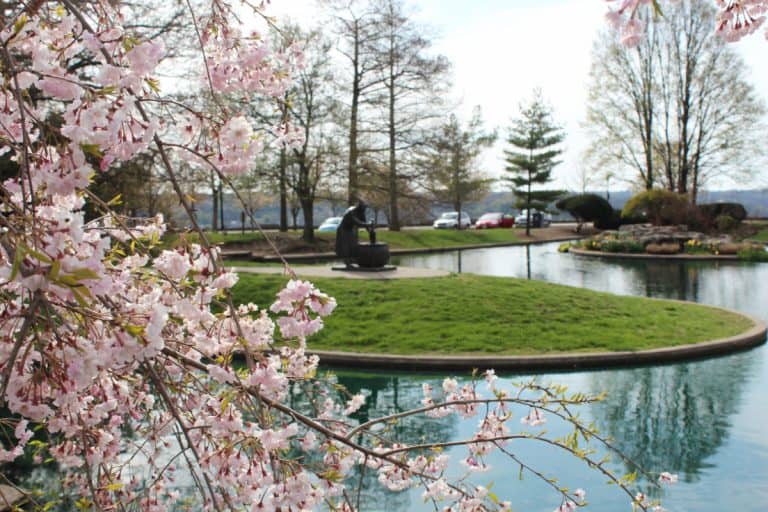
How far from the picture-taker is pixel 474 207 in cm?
9244

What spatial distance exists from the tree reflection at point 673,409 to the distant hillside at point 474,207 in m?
4.40

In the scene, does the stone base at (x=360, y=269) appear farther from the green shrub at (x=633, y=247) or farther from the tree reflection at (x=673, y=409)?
the green shrub at (x=633, y=247)

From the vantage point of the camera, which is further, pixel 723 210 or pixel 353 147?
pixel 723 210

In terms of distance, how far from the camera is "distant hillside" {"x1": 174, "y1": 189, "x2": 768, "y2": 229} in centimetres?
4169

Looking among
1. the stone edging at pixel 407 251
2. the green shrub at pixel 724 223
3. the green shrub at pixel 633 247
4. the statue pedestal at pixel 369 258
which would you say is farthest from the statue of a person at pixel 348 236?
the green shrub at pixel 724 223

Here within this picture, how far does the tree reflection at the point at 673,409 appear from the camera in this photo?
6957mm

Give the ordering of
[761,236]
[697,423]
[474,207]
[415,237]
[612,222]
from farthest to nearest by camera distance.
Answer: [474,207], [612,222], [761,236], [415,237], [697,423]

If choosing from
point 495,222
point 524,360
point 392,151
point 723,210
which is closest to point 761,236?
point 723,210

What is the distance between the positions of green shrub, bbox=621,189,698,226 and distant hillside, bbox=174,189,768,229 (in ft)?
21.8

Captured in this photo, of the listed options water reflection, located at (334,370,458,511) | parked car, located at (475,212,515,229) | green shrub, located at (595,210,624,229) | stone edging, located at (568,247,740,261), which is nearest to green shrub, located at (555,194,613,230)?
green shrub, located at (595,210,624,229)

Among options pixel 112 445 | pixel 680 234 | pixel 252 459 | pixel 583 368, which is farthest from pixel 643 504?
pixel 680 234

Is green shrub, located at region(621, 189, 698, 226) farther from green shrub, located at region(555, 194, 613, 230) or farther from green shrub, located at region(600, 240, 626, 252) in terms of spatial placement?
green shrub, located at region(555, 194, 613, 230)

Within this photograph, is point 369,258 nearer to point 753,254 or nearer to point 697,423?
point 697,423

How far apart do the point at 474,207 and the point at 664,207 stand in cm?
6190
